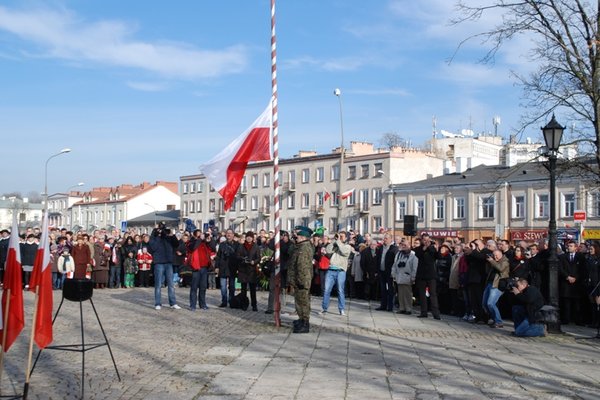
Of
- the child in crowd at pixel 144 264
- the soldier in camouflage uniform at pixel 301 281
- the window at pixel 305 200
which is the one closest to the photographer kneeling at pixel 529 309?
the soldier in camouflage uniform at pixel 301 281

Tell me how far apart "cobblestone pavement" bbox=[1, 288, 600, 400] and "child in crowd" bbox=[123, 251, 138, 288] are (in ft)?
34.8

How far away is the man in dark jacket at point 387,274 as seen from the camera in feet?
62.7

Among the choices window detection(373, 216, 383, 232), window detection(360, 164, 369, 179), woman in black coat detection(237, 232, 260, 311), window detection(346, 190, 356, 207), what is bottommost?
woman in black coat detection(237, 232, 260, 311)

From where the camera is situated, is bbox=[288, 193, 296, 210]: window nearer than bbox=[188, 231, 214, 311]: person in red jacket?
No

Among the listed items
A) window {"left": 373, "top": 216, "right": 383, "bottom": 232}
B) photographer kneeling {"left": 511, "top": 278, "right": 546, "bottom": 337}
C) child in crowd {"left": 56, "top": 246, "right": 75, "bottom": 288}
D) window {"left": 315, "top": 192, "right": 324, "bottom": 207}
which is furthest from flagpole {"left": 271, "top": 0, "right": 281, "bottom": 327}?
window {"left": 315, "top": 192, "right": 324, "bottom": 207}

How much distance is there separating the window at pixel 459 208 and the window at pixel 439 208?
4.84 feet

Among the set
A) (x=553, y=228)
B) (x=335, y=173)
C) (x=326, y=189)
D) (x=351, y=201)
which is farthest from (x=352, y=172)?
(x=553, y=228)

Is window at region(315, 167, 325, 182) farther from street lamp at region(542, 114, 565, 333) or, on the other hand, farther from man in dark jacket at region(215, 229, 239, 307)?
street lamp at region(542, 114, 565, 333)

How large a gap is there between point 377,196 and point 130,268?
158ft

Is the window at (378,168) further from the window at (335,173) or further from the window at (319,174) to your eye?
the window at (319,174)

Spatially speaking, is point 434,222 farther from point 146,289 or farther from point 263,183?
point 146,289

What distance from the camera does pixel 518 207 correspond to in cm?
5934

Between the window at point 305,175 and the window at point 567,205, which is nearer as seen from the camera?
the window at point 567,205

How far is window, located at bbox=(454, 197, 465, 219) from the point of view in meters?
63.7
